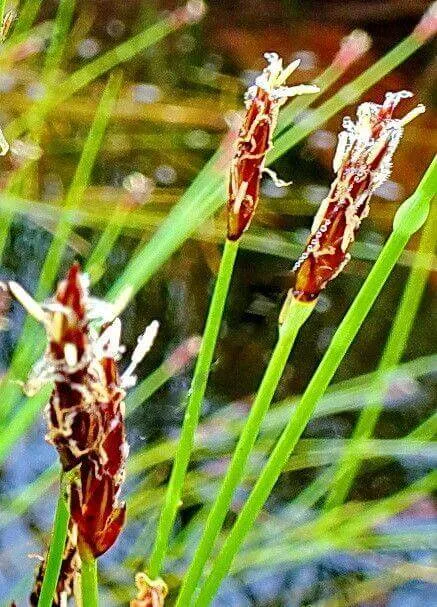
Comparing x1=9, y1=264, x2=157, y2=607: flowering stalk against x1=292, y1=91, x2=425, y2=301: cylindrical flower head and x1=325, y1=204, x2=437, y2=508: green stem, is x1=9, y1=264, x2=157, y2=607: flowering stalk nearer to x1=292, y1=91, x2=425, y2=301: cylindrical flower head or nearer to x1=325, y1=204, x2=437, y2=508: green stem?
x1=292, y1=91, x2=425, y2=301: cylindrical flower head

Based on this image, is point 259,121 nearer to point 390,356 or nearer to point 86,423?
point 86,423

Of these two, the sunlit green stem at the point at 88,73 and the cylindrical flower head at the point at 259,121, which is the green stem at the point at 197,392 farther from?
the sunlit green stem at the point at 88,73

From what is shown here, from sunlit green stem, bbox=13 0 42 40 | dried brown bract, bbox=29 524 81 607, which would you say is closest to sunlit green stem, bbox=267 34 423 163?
sunlit green stem, bbox=13 0 42 40

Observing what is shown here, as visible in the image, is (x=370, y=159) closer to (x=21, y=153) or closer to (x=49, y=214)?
(x=21, y=153)

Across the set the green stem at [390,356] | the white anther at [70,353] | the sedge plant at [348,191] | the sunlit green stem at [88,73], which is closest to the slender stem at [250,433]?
the sedge plant at [348,191]

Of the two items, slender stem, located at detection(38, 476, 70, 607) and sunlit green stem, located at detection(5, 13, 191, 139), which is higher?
sunlit green stem, located at detection(5, 13, 191, 139)

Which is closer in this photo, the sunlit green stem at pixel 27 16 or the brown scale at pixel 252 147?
the brown scale at pixel 252 147

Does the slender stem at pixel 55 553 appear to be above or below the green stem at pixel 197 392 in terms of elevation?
below
